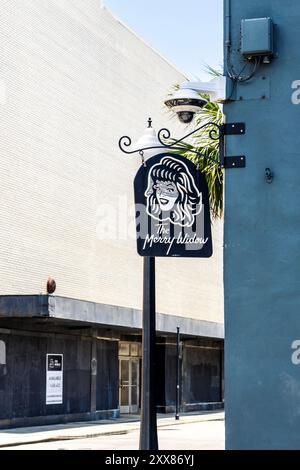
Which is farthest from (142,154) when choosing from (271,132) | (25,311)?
(25,311)

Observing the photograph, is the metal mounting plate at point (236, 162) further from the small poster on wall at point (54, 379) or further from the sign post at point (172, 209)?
the small poster on wall at point (54, 379)

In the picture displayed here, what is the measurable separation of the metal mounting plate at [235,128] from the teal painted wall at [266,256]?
0.05 meters

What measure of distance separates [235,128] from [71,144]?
79.2 ft

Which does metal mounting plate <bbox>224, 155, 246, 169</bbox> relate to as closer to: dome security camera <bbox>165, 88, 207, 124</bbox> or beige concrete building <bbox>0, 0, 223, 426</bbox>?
dome security camera <bbox>165, 88, 207, 124</bbox>

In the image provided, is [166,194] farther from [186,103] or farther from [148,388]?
[148,388]

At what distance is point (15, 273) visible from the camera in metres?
28.7

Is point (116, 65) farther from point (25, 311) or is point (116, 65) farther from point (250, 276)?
point (250, 276)

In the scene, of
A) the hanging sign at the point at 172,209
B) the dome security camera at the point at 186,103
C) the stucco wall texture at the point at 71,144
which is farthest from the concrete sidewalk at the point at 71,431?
the hanging sign at the point at 172,209

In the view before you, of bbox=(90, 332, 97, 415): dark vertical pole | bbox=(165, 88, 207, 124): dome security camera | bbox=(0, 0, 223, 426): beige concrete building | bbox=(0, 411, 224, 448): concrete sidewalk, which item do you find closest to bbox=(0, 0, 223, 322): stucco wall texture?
bbox=(0, 0, 223, 426): beige concrete building

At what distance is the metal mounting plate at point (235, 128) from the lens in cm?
853

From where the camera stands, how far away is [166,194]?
31.5 feet

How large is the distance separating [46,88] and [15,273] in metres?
6.44

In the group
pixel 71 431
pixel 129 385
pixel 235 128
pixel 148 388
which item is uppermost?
pixel 235 128

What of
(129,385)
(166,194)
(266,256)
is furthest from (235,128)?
(129,385)
